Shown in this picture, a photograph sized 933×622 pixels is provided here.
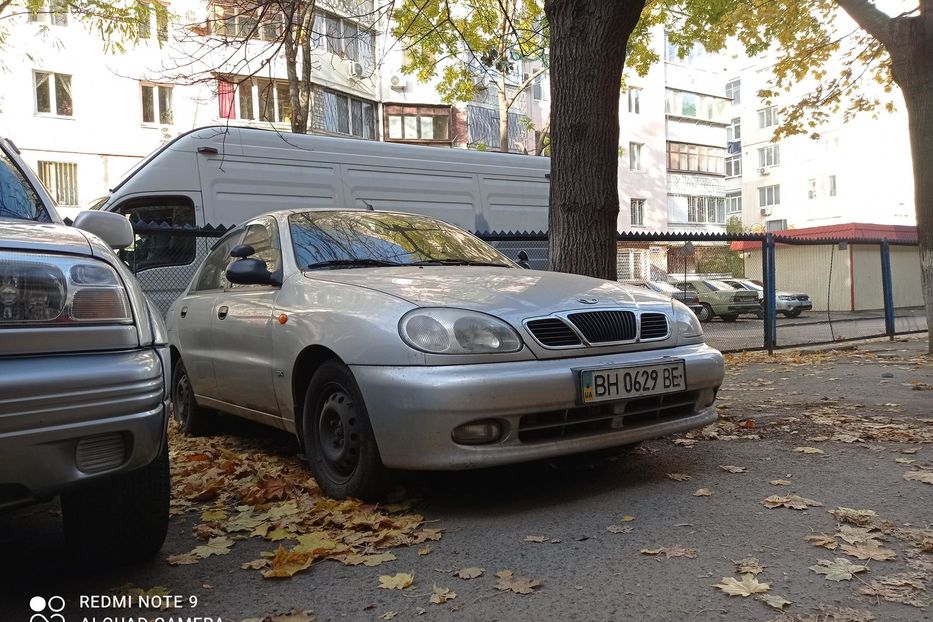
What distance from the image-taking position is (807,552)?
2764 millimetres

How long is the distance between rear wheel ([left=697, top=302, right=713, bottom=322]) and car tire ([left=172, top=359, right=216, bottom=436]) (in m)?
4.96

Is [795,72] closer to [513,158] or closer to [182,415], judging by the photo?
[513,158]

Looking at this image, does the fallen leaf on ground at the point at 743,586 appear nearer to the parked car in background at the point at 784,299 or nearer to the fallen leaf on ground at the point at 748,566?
the fallen leaf on ground at the point at 748,566

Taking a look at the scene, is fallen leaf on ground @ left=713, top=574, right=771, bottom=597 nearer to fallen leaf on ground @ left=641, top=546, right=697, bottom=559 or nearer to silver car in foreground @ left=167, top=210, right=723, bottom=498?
fallen leaf on ground @ left=641, top=546, right=697, bottom=559

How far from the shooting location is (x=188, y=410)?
5492mm

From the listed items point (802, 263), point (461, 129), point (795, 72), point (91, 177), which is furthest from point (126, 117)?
point (802, 263)

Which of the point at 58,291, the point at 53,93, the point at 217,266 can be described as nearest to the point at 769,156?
the point at 53,93

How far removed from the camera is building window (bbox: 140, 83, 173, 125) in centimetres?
2442

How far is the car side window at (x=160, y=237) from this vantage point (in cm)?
790

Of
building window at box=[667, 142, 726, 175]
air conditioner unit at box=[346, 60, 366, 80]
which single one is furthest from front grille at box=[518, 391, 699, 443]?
building window at box=[667, 142, 726, 175]

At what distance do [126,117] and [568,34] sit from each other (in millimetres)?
21935

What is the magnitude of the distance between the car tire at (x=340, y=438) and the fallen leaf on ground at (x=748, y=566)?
1489 mm

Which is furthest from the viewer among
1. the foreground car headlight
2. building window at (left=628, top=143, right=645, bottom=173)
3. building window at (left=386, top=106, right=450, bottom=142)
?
building window at (left=628, top=143, right=645, bottom=173)

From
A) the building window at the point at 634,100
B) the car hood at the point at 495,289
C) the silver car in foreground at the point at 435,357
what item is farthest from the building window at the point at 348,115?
the car hood at the point at 495,289
